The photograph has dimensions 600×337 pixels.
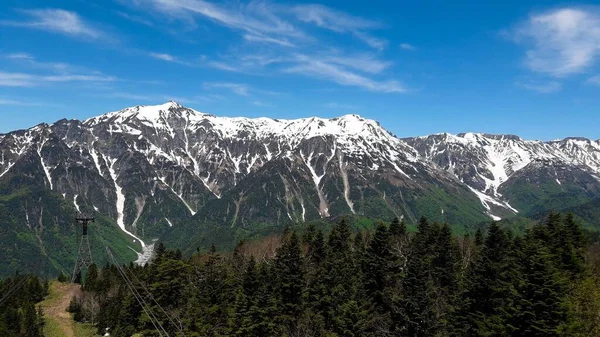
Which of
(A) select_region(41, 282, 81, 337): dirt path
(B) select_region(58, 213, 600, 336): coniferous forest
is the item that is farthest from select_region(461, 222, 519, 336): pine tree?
(A) select_region(41, 282, 81, 337): dirt path

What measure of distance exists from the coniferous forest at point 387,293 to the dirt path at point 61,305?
38.5 feet

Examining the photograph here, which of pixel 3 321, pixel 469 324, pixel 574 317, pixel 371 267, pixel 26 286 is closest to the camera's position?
pixel 574 317

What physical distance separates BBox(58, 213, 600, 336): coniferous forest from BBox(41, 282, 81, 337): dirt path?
38.5 ft

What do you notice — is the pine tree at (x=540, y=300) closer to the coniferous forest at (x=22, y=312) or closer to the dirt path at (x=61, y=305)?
the coniferous forest at (x=22, y=312)

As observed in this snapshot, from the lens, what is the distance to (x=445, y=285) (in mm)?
86000

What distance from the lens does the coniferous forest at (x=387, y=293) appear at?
1847 inches

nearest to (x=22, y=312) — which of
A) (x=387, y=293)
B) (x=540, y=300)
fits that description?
(x=387, y=293)

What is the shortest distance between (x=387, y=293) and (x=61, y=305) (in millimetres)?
92170

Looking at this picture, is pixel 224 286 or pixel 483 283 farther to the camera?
pixel 224 286

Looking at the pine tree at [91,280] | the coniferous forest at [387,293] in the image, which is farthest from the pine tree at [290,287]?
the pine tree at [91,280]

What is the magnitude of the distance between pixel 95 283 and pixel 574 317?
113 meters

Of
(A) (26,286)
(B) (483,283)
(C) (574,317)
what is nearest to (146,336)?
(B) (483,283)

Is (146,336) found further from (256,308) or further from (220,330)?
(256,308)

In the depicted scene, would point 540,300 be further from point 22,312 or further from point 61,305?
point 61,305
